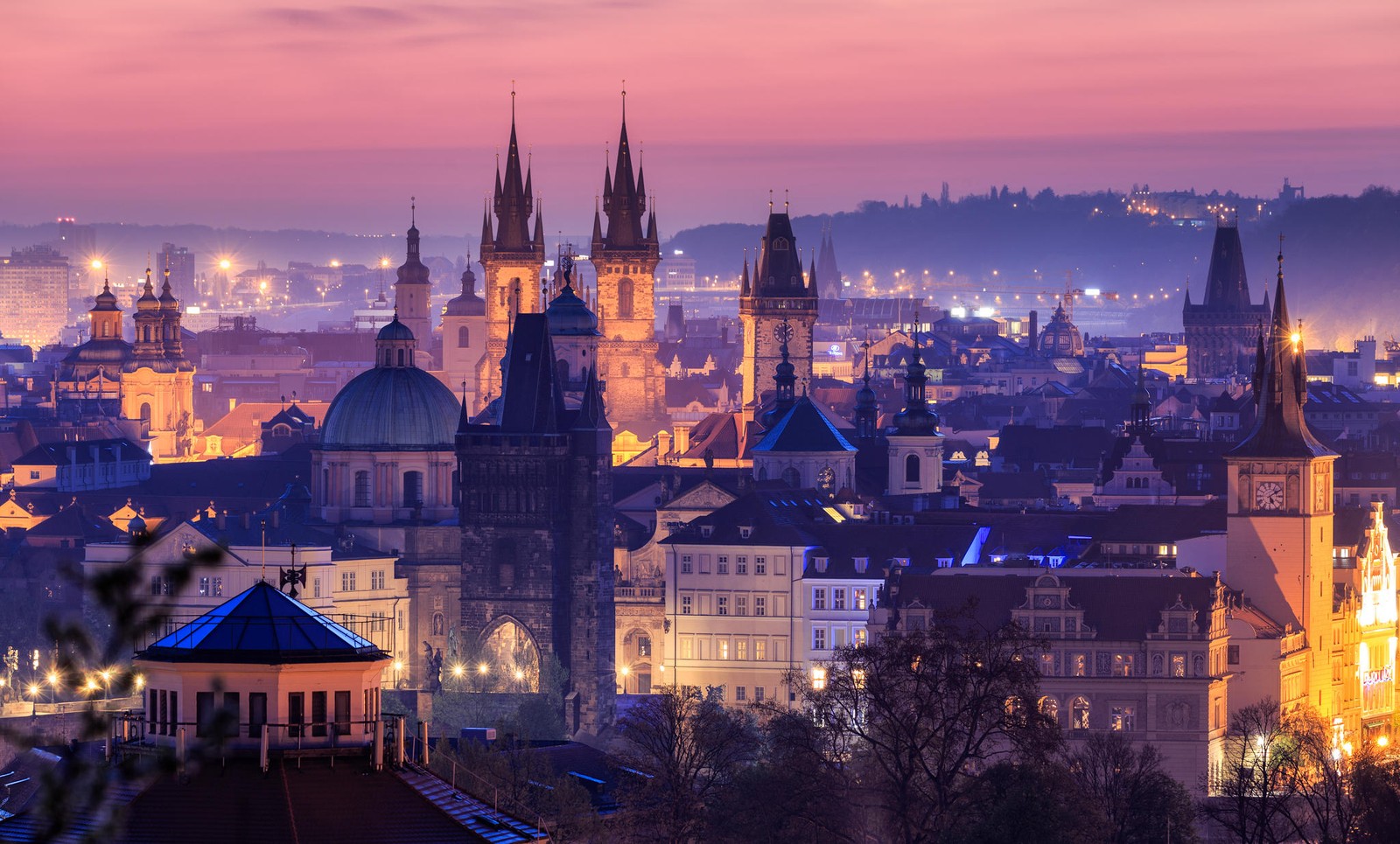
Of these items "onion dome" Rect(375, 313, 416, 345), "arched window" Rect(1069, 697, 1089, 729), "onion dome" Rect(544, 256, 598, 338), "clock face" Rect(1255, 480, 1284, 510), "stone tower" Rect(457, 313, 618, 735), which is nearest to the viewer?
"arched window" Rect(1069, 697, 1089, 729)

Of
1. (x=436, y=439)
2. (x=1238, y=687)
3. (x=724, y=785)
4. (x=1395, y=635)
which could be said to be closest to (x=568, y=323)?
(x=436, y=439)

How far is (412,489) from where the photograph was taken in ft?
525

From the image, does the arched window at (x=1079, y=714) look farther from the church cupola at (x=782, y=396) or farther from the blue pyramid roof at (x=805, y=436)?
the church cupola at (x=782, y=396)

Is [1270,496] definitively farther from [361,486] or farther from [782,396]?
[782,396]

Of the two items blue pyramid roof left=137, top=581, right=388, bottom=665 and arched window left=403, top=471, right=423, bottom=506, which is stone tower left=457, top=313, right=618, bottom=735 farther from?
blue pyramid roof left=137, top=581, right=388, bottom=665

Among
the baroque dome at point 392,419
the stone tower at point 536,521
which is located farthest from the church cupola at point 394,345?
the stone tower at point 536,521

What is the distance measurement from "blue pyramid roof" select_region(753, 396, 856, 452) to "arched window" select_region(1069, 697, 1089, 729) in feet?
172

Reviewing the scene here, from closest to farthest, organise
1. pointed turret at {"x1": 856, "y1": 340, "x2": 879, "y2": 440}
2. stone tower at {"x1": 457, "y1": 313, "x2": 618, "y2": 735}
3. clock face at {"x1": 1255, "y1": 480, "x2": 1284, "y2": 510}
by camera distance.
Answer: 1. clock face at {"x1": 1255, "y1": 480, "x2": 1284, "y2": 510}
2. stone tower at {"x1": 457, "y1": 313, "x2": 618, "y2": 735}
3. pointed turret at {"x1": 856, "y1": 340, "x2": 879, "y2": 440}

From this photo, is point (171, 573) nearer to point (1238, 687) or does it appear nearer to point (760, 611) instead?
point (1238, 687)

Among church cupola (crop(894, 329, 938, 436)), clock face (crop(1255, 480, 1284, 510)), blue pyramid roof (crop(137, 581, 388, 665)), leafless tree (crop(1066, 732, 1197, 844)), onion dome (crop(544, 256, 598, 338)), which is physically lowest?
leafless tree (crop(1066, 732, 1197, 844))

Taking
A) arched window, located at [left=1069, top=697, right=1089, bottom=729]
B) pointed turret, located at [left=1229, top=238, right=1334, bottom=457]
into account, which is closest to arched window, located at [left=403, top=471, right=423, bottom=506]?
pointed turret, located at [left=1229, top=238, right=1334, bottom=457]

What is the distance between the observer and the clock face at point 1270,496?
135 metres

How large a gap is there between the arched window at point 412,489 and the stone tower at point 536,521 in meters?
10.6

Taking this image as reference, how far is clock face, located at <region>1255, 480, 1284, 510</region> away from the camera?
135 m
